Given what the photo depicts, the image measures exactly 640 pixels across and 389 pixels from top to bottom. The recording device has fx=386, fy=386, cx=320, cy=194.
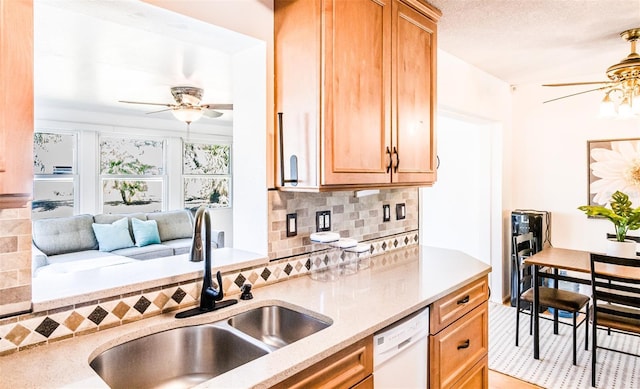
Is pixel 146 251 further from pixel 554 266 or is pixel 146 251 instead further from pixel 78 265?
pixel 554 266

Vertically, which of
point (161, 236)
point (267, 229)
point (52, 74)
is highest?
point (52, 74)

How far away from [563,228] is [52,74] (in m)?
5.16

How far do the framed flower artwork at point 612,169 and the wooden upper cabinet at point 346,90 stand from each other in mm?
2780

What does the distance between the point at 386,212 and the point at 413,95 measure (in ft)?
2.60

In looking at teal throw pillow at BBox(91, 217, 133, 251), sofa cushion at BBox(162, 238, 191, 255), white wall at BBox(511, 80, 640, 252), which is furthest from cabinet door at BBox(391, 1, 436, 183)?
teal throw pillow at BBox(91, 217, 133, 251)

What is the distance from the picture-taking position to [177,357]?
1.31 metres

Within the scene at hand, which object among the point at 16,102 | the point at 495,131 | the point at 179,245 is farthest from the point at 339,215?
the point at 179,245

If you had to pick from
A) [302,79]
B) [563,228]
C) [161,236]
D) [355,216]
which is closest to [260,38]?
[302,79]

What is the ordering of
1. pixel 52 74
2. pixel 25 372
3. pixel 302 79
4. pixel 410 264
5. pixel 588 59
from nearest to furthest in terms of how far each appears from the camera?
pixel 25 372 < pixel 302 79 < pixel 410 264 < pixel 588 59 < pixel 52 74

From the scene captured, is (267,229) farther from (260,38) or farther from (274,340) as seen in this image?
(260,38)

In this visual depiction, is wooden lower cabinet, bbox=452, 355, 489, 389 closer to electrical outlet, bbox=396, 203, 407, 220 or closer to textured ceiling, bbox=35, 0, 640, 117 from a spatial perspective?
electrical outlet, bbox=396, 203, 407, 220

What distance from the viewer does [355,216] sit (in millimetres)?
2283

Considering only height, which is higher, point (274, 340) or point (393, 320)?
point (393, 320)

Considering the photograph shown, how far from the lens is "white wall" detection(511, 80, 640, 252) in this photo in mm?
3799
